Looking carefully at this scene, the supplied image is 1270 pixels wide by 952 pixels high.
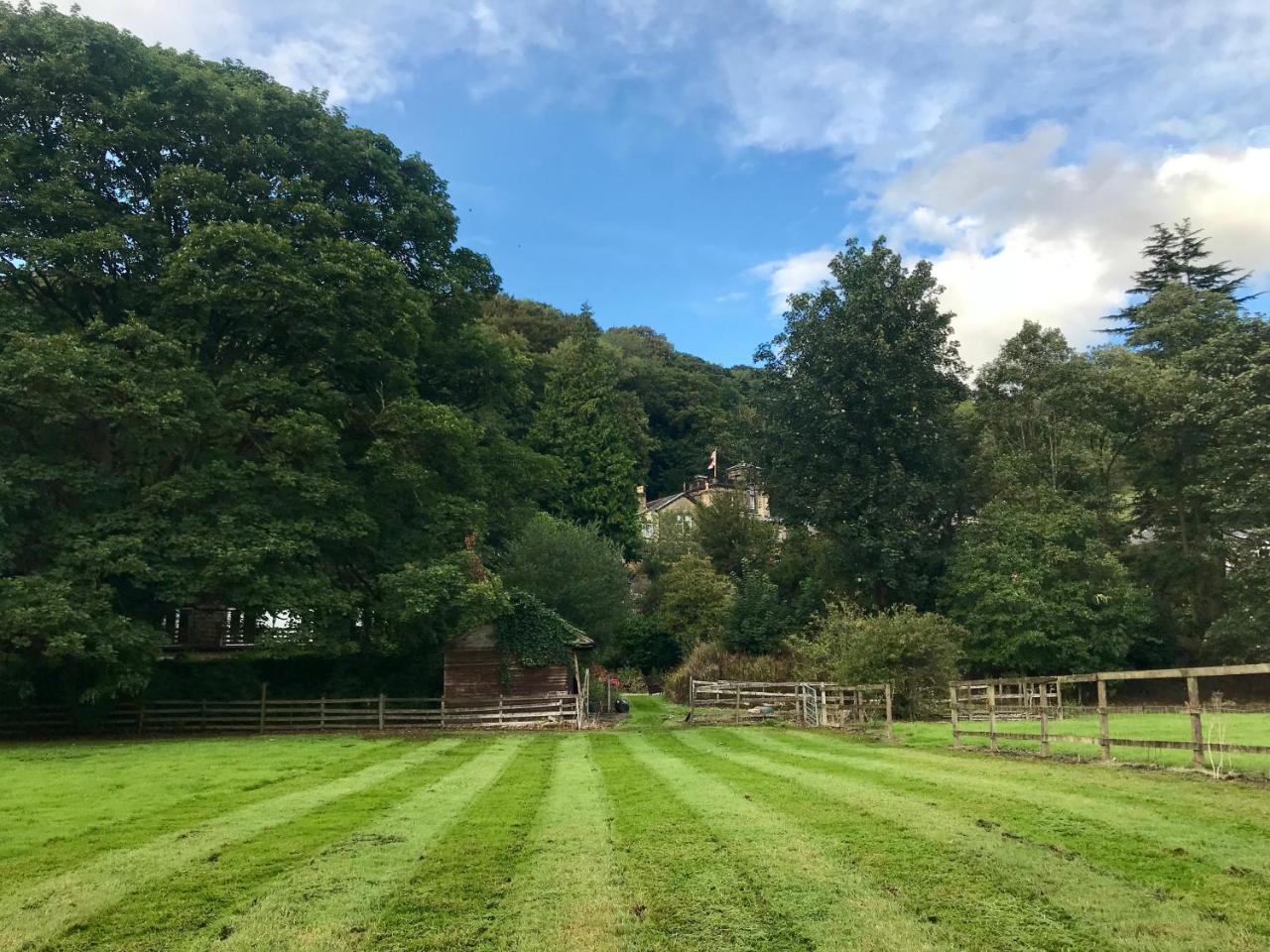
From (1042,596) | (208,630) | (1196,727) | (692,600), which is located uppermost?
(1042,596)

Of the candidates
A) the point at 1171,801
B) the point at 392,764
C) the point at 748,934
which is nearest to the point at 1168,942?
the point at 748,934

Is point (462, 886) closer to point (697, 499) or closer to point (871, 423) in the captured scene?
point (871, 423)

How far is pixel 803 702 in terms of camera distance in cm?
2441

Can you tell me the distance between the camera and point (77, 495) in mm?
21000

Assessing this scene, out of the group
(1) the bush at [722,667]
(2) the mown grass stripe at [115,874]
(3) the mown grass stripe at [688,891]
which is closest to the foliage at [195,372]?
(2) the mown grass stripe at [115,874]

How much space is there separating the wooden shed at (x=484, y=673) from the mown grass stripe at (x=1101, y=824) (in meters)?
15.6

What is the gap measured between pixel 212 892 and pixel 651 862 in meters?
3.14

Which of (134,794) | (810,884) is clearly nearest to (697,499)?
(134,794)

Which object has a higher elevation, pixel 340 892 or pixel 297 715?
pixel 340 892

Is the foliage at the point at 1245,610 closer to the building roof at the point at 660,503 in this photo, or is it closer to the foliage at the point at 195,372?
the foliage at the point at 195,372

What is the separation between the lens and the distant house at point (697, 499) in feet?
156

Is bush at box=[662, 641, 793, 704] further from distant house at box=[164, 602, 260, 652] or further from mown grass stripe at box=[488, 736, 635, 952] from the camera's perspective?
mown grass stripe at box=[488, 736, 635, 952]

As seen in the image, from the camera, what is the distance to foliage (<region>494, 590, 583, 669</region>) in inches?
1015

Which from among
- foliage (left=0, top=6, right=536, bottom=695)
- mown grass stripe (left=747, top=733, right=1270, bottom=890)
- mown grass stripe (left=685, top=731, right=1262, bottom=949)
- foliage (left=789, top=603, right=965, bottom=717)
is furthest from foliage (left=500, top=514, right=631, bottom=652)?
mown grass stripe (left=685, top=731, right=1262, bottom=949)
